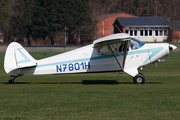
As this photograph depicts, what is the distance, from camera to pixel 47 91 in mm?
11812

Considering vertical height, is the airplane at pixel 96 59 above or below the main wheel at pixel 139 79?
above

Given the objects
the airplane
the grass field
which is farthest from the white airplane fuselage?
the grass field

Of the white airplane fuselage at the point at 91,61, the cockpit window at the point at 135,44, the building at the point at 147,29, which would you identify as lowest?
the white airplane fuselage at the point at 91,61

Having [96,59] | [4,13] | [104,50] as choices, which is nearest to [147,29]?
→ [4,13]

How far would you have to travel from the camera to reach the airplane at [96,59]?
1362 centimetres

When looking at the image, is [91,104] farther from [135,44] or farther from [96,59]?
[135,44]

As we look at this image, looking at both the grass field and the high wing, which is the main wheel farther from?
the grass field

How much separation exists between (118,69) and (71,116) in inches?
264

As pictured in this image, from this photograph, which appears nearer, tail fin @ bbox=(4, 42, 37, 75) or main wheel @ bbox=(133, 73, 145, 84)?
tail fin @ bbox=(4, 42, 37, 75)

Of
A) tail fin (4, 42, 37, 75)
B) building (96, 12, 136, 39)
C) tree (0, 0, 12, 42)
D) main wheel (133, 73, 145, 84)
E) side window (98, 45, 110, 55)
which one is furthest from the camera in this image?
building (96, 12, 136, 39)

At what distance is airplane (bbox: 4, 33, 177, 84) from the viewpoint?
13.6 m

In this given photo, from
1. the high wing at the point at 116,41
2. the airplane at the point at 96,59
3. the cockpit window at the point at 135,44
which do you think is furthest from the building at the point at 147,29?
the high wing at the point at 116,41

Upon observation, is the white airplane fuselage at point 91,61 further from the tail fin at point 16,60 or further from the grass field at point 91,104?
the grass field at point 91,104

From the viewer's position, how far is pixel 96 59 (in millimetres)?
13859
